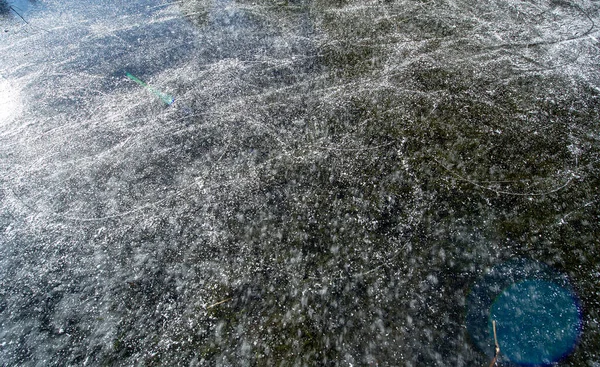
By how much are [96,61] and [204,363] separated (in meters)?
2.67

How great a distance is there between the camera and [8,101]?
2545mm

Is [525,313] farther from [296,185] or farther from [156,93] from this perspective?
[156,93]

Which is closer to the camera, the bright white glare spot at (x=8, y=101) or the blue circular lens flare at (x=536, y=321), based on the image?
the blue circular lens flare at (x=536, y=321)

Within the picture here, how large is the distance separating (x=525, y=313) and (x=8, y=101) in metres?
3.48

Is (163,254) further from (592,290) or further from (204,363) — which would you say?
(592,290)

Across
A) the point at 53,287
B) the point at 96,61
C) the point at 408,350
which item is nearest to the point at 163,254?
the point at 53,287

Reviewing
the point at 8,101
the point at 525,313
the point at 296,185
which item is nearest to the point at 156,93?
the point at 8,101

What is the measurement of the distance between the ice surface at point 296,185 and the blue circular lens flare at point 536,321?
2.3 inches

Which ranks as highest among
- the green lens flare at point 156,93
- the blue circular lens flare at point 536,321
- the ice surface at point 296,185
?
the green lens flare at point 156,93

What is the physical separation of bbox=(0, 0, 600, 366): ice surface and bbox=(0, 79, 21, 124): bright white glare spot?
1 cm

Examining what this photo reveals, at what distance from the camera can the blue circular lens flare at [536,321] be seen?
124 centimetres

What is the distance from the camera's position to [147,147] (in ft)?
6.91

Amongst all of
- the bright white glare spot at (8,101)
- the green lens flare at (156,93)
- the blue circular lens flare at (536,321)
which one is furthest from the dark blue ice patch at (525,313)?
the bright white glare spot at (8,101)

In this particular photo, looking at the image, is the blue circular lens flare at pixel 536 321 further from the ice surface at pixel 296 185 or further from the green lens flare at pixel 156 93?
the green lens flare at pixel 156 93
